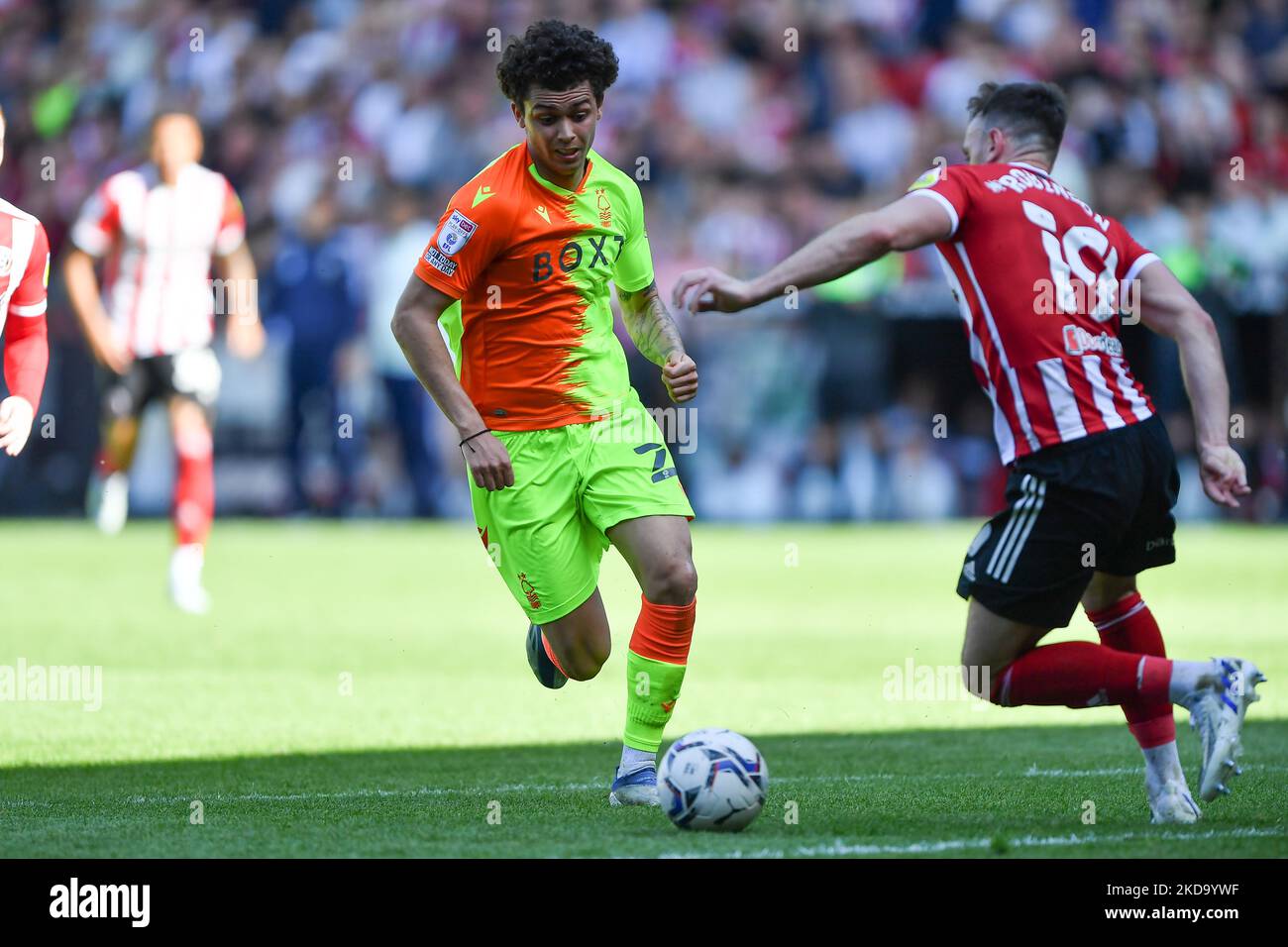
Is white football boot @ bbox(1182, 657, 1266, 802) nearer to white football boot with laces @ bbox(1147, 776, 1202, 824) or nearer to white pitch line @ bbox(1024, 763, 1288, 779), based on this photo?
white football boot with laces @ bbox(1147, 776, 1202, 824)

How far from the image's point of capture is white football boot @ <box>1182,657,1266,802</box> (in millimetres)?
4930

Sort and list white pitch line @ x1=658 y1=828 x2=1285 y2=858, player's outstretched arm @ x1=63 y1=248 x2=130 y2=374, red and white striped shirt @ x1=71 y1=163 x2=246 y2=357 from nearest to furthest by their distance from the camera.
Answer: white pitch line @ x1=658 y1=828 x2=1285 y2=858 < player's outstretched arm @ x1=63 y1=248 x2=130 y2=374 < red and white striped shirt @ x1=71 y1=163 x2=246 y2=357

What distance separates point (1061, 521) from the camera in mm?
5168

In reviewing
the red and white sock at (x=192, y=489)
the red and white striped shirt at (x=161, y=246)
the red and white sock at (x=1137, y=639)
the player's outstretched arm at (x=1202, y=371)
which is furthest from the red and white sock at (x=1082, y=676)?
the red and white striped shirt at (x=161, y=246)

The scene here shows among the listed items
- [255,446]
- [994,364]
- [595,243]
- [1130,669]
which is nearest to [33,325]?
[595,243]

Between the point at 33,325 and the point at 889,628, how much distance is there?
607 centimetres

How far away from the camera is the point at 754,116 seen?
2111cm

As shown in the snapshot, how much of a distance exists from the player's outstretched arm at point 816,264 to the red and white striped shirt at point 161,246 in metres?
7.95

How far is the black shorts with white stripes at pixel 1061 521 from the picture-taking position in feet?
17.0

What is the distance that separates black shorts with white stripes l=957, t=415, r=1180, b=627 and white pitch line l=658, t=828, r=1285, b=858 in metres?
0.62

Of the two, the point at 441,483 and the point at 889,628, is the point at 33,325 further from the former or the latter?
the point at 441,483

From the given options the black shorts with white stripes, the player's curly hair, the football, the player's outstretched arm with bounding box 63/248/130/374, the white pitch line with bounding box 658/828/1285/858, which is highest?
the player's outstretched arm with bounding box 63/248/130/374

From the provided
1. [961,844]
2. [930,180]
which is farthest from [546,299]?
[961,844]

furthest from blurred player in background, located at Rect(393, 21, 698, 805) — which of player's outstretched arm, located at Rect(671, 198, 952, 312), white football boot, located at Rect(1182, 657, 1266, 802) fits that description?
white football boot, located at Rect(1182, 657, 1266, 802)
